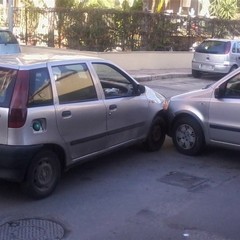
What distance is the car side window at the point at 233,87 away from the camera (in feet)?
24.0

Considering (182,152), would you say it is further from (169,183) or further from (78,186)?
(78,186)

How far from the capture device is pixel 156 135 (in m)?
7.94

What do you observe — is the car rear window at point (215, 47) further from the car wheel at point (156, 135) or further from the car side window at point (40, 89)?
the car side window at point (40, 89)

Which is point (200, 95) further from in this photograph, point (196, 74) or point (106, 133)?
point (196, 74)

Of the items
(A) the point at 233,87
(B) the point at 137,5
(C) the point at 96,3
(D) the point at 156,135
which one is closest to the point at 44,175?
(D) the point at 156,135

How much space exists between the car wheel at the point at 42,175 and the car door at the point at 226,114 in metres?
2.52

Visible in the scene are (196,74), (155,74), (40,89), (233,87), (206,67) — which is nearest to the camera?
(40,89)

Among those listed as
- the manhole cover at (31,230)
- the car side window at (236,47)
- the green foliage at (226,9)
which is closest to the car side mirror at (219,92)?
the manhole cover at (31,230)

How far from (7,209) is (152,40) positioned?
57.4 ft

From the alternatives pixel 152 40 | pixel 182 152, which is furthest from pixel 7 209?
pixel 152 40

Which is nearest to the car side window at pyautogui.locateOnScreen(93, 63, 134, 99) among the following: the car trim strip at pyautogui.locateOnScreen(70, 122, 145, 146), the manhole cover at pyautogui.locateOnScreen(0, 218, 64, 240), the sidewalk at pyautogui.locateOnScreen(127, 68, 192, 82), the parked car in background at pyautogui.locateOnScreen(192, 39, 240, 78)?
the car trim strip at pyautogui.locateOnScreen(70, 122, 145, 146)

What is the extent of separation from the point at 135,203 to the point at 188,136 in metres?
2.35

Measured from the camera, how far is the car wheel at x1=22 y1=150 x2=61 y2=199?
557 cm

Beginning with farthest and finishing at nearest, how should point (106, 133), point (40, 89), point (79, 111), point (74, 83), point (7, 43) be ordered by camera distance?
1. point (7, 43)
2. point (106, 133)
3. point (74, 83)
4. point (79, 111)
5. point (40, 89)
